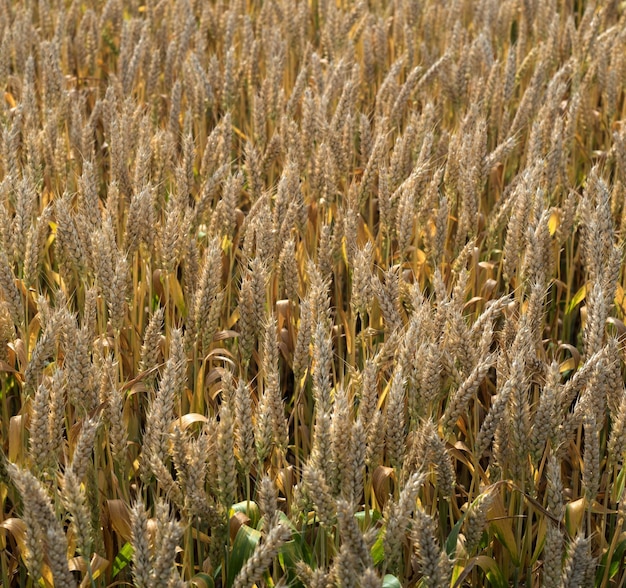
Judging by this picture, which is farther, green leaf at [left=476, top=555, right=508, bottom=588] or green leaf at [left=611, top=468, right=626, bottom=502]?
green leaf at [left=611, top=468, right=626, bottom=502]

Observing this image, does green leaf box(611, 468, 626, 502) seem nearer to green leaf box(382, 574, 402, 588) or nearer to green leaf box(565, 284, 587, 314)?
green leaf box(382, 574, 402, 588)

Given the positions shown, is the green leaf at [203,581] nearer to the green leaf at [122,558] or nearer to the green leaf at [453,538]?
the green leaf at [122,558]

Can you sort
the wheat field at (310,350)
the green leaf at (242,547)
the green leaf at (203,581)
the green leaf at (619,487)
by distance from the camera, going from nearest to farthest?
1. the wheat field at (310,350)
2. the green leaf at (203,581)
3. the green leaf at (242,547)
4. the green leaf at (619,487)

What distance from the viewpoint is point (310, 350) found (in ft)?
7.68

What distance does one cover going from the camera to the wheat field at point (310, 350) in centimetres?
153

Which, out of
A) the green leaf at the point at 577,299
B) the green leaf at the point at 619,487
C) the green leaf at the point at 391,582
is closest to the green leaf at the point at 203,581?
the green leaf at the point at 391,582

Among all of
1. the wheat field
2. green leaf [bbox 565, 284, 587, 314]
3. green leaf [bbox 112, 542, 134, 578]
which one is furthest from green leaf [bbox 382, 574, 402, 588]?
green leaf [bbox 565, 284, 587, 314]

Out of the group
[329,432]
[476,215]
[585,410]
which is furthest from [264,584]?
[476,215]

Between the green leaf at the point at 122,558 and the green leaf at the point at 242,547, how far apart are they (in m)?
0.21

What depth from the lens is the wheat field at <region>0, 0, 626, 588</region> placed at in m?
1.53

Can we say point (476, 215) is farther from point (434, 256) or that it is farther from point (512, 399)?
point (512, 399)

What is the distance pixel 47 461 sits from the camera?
156 cm

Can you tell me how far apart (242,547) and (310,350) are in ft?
2.25

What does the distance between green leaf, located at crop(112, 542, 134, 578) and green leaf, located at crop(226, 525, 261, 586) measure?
209 millimetres
